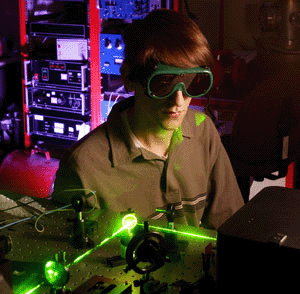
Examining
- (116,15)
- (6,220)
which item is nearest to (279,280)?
(6,220)

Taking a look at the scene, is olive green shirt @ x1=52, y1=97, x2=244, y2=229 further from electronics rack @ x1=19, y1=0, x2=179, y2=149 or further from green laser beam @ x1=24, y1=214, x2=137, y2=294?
electronics rack @ x1=19, y1=0, x2=179, y2=149

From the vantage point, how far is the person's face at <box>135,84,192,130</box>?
1.51 metres

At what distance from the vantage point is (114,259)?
104cm

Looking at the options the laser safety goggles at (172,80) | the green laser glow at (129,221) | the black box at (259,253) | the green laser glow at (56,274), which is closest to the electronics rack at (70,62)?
the laser safety goggles at (172,80)

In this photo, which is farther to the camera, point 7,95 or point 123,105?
point 7,95

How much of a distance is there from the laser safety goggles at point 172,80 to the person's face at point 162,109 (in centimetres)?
5

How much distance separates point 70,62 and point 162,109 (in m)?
2.68

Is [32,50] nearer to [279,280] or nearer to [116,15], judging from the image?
[116,15]

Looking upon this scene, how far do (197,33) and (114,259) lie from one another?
831mm

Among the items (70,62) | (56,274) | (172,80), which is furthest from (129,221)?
(70,62)

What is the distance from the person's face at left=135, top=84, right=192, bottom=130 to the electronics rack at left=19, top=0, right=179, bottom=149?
2.26 meters

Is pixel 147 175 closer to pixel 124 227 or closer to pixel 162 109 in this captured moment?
pixel 162 109

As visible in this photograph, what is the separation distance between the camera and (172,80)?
4.53 ft

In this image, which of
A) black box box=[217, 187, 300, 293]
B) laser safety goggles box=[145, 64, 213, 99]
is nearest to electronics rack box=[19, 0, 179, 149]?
laser safety goggles box=[145, 64, 213, 99]
